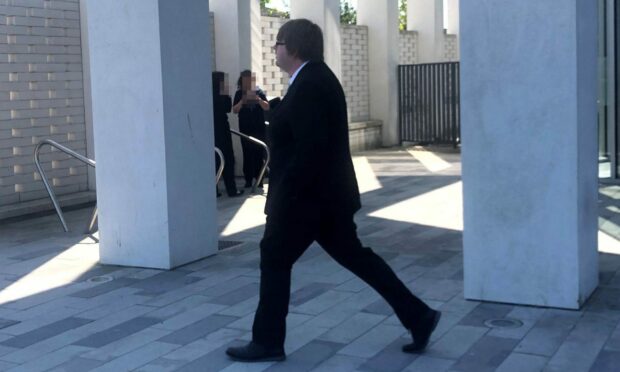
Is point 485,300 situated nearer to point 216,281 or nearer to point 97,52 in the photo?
point 216,281

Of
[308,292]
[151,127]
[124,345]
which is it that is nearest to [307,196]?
[124,345]

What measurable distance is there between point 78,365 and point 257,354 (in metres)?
1.05

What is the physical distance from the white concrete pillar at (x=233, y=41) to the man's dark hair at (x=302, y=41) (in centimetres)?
970

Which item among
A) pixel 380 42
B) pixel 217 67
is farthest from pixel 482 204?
pixel 380 42

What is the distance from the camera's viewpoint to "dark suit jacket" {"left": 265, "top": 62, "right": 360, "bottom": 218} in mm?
4758

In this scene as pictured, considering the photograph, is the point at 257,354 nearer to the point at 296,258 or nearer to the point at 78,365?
the point at 296,258

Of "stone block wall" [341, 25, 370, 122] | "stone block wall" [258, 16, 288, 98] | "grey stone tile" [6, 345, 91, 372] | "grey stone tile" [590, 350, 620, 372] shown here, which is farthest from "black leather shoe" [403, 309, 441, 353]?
"stone block wall" [341, 25, 370, 122]

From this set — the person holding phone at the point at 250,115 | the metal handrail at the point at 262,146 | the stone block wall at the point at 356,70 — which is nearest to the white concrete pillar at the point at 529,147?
the metal handrail at the point at 262,146

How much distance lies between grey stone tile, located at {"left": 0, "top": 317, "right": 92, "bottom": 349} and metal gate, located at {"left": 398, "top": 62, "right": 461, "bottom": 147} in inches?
564

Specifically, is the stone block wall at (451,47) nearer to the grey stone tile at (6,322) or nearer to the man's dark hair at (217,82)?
the man's dark hair at (217,82)

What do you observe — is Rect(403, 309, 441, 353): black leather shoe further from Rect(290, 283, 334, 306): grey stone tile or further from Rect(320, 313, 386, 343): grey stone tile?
Rect(290, 283, 334, 306): grey stone tile

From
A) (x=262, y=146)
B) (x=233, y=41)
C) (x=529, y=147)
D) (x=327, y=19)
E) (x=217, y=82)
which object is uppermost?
(x=327, y=19)

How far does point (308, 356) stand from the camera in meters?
5.22

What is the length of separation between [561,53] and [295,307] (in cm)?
246
